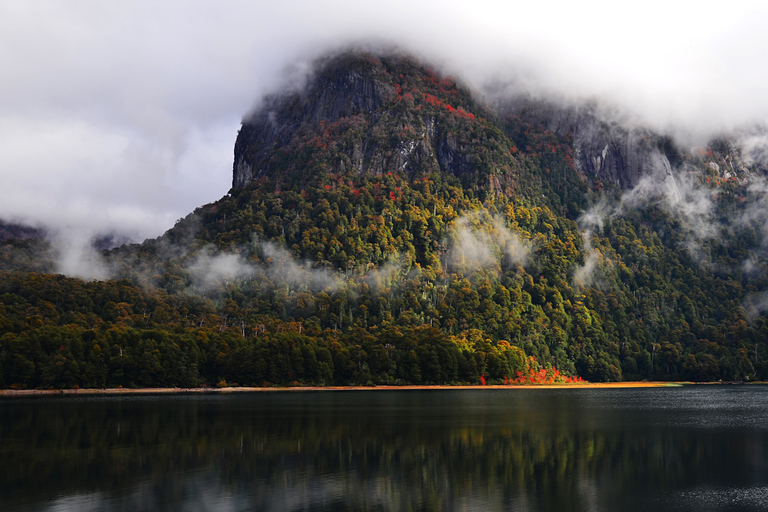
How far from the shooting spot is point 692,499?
1634 inches

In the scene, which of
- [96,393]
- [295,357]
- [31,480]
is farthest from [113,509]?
[295,357]

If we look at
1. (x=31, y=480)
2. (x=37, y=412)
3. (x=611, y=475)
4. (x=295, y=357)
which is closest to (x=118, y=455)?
(x=31, y=480)

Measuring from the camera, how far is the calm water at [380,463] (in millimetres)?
40938

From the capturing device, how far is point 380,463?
53.3 metres

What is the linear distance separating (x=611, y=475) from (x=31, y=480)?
40.7 m

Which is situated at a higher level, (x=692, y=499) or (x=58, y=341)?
(x=58, y=341)

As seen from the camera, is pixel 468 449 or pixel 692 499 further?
pixel 468 449

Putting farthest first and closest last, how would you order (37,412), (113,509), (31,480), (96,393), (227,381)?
(227,381) < (96,393) < (37,412) < (31,480) < (113,509)

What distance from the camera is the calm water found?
134 ft

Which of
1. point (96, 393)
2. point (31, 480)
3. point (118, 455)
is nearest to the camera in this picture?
point (31, 480)

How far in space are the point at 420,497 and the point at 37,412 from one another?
3039 inches

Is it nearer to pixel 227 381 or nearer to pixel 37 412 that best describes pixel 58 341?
pixel 227 381

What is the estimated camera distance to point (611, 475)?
4866 cm

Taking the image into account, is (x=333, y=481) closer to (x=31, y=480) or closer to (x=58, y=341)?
(x=31, y=480)
